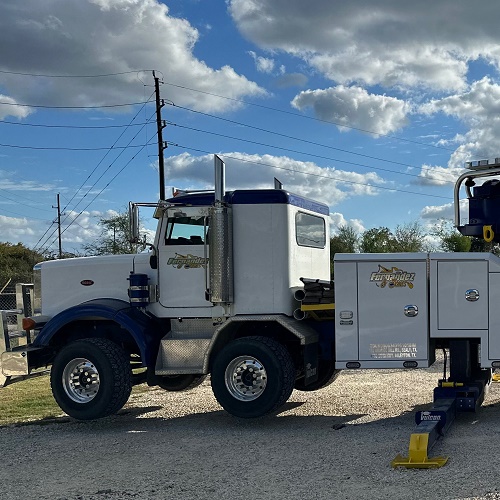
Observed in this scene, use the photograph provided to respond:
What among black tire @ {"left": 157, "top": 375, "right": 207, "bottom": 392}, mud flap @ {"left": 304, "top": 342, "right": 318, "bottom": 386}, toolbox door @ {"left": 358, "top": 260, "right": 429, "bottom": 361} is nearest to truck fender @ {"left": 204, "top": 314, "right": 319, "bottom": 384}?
mud flap @ {"left": 304, "top": 342, "right": 318, "bottom": 386}

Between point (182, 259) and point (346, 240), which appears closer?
point (182, 259)

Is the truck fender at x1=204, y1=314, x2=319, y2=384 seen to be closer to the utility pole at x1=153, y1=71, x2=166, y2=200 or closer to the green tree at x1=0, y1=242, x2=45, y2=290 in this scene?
the utility pole at x1=153, y1=71, x2=166, y2=200

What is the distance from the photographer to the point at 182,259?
10297 millimetres

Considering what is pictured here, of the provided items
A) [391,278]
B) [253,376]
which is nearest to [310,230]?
[391,278]

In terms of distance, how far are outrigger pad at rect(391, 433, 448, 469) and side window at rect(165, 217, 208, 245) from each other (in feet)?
13.2

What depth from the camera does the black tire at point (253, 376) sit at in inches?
372

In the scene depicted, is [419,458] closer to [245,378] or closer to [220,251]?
[245,378]

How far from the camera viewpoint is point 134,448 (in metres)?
8.77

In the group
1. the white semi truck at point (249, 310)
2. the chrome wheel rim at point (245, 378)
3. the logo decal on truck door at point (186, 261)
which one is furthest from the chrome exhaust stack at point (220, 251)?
the chrome wheel rim at point (245, 378)

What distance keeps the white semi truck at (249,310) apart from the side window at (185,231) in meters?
0.02

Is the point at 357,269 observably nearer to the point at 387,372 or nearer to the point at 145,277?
the point at 145,277

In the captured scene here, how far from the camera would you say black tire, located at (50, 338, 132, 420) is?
9.87 meters

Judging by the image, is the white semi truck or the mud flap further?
the mud flap

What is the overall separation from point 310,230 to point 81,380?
382cm
